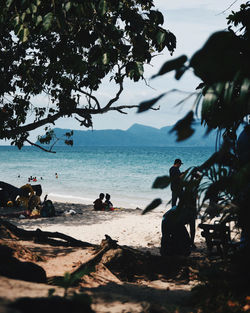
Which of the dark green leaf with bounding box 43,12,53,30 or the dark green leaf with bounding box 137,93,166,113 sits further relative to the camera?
the dark green leaf with bounding box 43,12,53,30

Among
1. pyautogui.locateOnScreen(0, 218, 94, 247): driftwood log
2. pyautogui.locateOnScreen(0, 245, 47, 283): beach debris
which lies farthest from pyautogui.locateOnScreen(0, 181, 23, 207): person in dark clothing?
pyautogui.locateOnScreen(0, 245, 47, 283): beach debris

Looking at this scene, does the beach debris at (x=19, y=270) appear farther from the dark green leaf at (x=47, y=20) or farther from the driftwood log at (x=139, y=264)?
the dark green leaf at (x=47, y=20)

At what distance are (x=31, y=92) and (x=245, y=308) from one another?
11.6 metres

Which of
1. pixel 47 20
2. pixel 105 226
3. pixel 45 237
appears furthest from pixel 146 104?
pixel 105 226

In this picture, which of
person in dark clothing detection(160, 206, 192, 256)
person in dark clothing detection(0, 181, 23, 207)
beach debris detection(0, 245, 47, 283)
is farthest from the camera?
person in dark clothing detection(0, 181, 23, 207)

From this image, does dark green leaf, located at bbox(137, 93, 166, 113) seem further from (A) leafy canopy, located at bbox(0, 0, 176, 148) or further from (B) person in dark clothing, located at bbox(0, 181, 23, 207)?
(B) person in dark clothing, located at bbox(0, 181, 23, 207)

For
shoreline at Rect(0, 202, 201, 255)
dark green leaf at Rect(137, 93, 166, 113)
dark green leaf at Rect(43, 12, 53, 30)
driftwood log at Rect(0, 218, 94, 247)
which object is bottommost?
shoreline at Rect(0, 202, 201, 255)

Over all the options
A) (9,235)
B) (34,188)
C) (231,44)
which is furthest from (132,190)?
(231,44)

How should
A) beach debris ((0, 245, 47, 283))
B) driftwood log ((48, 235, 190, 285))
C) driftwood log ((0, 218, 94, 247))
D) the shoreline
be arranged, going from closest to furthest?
1. beach debris ((0, 245, 47, 283))
2. driftwood log ((48, 235, 190, 285))
3. driftwood log ((0, 218, 94, 247))
4. the shoreline

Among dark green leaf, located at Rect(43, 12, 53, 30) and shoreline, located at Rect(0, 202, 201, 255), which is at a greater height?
dark green leaf, located at Rect(43, 12, 53, 30)

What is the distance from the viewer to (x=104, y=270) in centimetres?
659

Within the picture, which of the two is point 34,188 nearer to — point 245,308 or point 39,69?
point 39,69

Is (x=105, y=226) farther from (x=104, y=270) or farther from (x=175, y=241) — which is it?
(x=104, y=270)

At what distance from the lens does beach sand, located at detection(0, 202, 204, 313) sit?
13.2 feet
